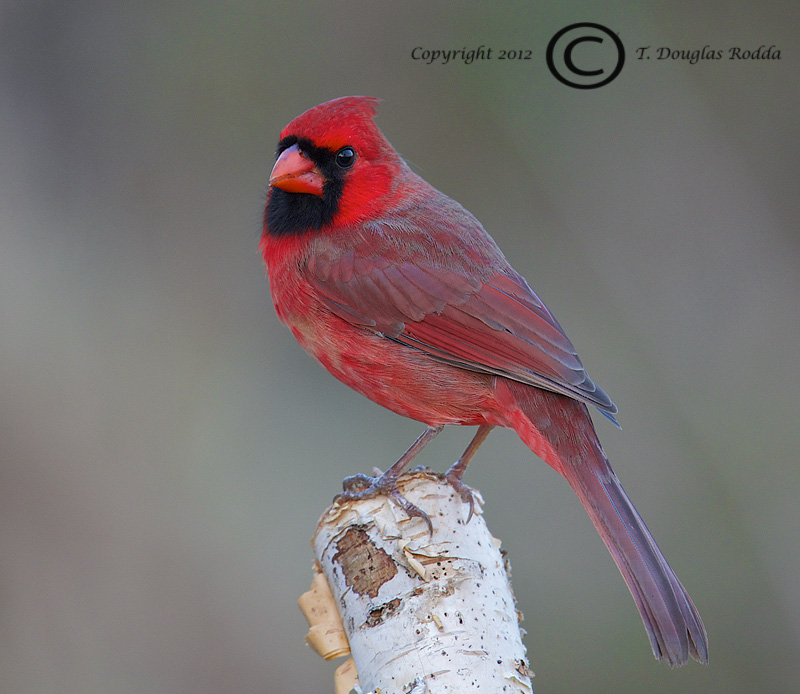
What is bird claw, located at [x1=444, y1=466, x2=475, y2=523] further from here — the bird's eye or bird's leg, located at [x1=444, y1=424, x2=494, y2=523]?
the bird's eye

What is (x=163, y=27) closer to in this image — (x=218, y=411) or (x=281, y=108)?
(x=281, y=108)

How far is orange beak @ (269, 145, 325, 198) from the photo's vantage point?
2.58m

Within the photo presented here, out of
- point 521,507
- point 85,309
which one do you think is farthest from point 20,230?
point 521,507

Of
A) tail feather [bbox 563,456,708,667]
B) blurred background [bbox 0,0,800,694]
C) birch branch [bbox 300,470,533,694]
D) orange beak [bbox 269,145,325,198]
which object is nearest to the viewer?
birch branch [bbox 300,470,533,694]

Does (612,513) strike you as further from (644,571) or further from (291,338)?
(291,338)

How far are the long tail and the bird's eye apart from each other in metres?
0.77

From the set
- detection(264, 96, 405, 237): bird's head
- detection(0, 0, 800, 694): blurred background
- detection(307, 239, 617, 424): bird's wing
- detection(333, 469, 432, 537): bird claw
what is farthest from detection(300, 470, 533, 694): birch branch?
detection(0, 0, 800, 694): blurred background

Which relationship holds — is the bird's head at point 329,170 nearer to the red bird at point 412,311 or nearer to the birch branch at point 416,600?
the red bird at point 412,311

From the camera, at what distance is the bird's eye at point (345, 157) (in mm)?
2678

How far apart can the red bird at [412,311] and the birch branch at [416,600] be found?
0.10 metres

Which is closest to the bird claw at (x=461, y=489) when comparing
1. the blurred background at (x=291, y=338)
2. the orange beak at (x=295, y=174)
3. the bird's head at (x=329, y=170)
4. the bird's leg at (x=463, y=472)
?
the bird's leg at (x=463, y=472)

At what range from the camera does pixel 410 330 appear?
2.51 m

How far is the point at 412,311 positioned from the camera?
8.28 ft

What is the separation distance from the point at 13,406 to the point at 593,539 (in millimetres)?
2661
